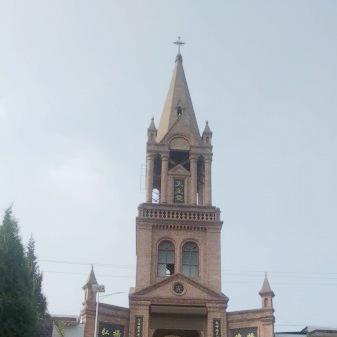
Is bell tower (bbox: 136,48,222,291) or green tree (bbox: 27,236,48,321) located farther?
bell tower (bbox: 136,48,222,291)

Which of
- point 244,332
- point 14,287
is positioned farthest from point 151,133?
point 14,287

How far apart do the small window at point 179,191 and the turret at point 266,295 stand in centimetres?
875

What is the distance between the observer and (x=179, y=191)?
4741cm

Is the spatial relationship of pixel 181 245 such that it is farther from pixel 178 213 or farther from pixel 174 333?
pixel 174 333

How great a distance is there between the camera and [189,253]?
44969mm

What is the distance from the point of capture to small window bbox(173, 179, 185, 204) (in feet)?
154

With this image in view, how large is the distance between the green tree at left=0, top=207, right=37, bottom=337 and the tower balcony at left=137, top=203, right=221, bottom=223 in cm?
1661

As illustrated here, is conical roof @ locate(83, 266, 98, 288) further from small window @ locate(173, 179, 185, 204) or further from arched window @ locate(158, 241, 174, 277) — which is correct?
small window @ locate(173, 179, 185, 204)

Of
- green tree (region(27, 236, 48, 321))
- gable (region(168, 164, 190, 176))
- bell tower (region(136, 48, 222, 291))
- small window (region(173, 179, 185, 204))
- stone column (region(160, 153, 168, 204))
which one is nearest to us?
green tree (region(27, 236, 48, 321))

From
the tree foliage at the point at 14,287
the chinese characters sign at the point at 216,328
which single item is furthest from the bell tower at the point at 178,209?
the tree foliage at the point at 14,287

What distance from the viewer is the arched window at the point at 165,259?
44.4 metres

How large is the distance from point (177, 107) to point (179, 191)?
7455mm

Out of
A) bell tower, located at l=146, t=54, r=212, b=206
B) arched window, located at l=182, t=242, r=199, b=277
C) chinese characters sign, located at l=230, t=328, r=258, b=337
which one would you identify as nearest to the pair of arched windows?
arched window, located at l=182, t=242, r=199, b=277

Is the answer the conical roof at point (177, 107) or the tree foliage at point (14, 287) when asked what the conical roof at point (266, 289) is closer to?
the conical roof at point (177, 107)
